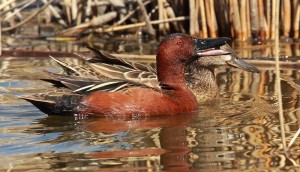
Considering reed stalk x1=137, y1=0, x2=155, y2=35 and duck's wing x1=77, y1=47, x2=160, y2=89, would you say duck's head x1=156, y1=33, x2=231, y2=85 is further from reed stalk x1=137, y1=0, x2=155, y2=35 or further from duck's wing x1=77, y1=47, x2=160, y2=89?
reed stalk x1=137, y1=0, x2=155, y2=35

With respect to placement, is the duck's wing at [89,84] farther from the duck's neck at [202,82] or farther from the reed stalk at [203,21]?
the reed stalk at [203,21]

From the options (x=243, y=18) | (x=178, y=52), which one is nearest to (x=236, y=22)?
(x=243, y=18)

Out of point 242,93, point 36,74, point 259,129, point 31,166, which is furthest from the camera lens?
point 36,74

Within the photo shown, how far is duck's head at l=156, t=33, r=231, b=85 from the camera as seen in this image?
787cm

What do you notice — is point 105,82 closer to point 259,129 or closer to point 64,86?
point 64,86

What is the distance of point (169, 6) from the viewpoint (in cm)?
1198

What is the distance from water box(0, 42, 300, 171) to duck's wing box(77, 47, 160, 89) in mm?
568

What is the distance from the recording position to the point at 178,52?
26.0 ft

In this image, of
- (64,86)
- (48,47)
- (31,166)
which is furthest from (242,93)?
(48,47)

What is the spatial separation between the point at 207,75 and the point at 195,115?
1.50m

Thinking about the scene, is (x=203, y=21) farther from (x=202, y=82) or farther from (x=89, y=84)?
(x=89, y=84)

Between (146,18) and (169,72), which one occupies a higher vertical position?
(146,18)

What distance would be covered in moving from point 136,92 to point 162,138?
995mm

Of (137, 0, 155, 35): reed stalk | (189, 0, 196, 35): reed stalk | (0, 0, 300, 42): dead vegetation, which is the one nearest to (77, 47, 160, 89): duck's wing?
(0, 0, 300, 42): dead vegetation
